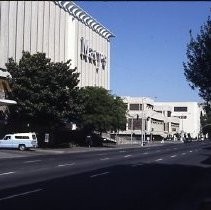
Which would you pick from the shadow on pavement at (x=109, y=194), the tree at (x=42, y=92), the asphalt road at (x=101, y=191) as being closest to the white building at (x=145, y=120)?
the tree at (x=42, y=92)

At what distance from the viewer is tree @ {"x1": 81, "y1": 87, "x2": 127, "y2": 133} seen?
70938 mm

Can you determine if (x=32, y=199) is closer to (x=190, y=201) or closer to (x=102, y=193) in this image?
(x=102, y=193)

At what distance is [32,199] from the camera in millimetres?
15086

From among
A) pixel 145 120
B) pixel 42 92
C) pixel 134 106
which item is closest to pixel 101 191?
pixel 42 92

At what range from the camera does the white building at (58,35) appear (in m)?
66.4

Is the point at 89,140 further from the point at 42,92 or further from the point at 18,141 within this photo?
the point at 18,141

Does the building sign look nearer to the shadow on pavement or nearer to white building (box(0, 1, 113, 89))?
white building (box(0, 1, 113, 89))

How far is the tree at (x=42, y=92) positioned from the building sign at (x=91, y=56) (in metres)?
29.9

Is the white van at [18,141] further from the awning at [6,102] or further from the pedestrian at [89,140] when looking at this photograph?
the pedestrian at [89,140]

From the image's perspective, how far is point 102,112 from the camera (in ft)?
234

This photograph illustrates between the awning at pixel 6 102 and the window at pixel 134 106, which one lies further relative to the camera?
the window at pixel 134 106

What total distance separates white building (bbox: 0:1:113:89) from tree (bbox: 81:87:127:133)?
8.98 m

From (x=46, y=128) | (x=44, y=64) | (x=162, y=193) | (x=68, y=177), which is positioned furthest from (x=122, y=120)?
(x=162, y=193)

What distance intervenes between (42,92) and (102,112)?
50.8ft
